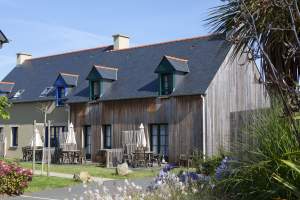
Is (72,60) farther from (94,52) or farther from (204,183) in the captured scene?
(204,183)

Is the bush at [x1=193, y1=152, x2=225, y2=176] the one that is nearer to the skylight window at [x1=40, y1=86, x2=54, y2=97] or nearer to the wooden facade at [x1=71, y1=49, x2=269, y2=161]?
the wooden facade at [x1=71, y1=49, x2=269, y2=161]

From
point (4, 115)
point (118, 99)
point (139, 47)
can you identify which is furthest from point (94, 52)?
point (4, 115)

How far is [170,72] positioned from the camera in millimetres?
23766

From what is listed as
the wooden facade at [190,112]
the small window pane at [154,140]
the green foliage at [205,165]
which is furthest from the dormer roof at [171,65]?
the green foliage at [205,165]

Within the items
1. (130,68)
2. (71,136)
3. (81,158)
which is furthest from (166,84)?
(81,158)

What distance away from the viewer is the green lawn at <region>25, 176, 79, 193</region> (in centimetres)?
1405

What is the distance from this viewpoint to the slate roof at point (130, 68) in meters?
23.5

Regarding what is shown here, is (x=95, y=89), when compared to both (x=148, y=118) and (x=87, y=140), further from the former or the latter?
(x=148, y=118)

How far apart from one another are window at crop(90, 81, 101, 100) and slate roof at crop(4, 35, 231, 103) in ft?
1.50

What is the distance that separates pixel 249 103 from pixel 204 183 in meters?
19.6

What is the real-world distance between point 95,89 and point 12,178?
609 inches

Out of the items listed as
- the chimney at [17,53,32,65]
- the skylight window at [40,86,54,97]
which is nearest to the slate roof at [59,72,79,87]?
the skylight window at [40,86,54,97]

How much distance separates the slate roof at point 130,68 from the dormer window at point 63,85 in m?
0.40

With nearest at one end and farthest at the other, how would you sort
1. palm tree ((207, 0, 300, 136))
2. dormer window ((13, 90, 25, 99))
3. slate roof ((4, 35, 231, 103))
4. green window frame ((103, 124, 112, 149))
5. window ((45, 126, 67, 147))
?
palm tree ((207, 0, 300, 136)) → slate roof ((4, 35, 231, 103)) → green window frame ((103, 124, 112, 149)) → window ((45, 126, 67, 147)) → dormer window ((13, 90, 25, 99))
